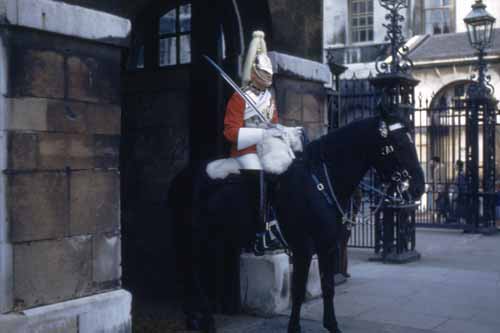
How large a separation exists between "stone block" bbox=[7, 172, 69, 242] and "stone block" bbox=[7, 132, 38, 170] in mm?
69

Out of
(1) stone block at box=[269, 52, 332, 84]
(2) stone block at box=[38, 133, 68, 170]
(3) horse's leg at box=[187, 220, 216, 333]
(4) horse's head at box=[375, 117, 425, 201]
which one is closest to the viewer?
(2) stone block at box=[38, 133, 68, 170]

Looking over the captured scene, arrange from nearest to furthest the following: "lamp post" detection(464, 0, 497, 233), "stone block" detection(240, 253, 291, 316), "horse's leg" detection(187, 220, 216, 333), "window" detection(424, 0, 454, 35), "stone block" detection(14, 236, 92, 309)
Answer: "stone block" detection(14, 236, 92, 309), "horse's leg" detection(187, 220, 216, 333), "stone block" detection(240, 253, 291, 316), "lamp post" detection(464, 0, 497, 233), "window" detection(424, 0, 454, 35)

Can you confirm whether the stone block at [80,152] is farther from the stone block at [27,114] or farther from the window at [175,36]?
the window at [175,36]

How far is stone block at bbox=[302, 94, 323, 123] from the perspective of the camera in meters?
7.69

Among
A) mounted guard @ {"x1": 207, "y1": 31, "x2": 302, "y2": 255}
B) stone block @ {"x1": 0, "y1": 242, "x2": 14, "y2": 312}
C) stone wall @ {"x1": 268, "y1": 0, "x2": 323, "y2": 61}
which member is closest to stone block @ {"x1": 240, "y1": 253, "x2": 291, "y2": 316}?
mounted guard @ {"x1": 207, "y1": 31, "x2": 302, "y2": 255}

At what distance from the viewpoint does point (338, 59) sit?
90.7 ft

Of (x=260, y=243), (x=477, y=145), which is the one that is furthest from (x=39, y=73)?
(x=477, y=145)

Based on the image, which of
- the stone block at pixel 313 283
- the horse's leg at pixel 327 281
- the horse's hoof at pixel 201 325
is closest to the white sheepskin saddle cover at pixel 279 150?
the horse's leg at pixel 327 281

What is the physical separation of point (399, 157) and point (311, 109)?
2.45 metres

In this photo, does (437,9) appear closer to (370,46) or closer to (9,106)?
(370,46)

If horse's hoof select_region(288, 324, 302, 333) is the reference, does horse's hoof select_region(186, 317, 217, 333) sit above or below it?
below

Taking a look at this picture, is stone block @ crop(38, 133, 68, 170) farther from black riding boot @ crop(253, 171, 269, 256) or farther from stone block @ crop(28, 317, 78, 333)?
black riding boot @ crop(253, 171, 269, 256)

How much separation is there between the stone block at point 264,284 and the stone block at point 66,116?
2.53 m

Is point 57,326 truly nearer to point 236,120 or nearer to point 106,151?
point 106,151
